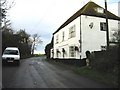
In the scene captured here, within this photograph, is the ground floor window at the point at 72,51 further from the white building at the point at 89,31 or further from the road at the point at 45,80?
the road at the point at 45,80

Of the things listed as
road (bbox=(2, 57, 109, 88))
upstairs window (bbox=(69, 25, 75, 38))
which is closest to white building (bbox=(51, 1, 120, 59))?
upstairs window (bbox=(69, 25, 75, 38))

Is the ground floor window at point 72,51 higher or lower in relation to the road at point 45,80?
higher

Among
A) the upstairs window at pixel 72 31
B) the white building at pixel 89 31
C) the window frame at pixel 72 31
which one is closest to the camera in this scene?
the white building at pixel 89 31

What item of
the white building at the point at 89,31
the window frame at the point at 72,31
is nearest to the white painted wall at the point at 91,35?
the white building at the point at 89,31

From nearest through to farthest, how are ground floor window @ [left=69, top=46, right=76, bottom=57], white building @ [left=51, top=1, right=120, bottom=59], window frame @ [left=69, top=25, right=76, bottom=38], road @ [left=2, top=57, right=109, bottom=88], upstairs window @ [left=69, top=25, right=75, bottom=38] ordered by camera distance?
road @ [left=2, top=57, right=109, bottom=88]
white building @ [left=51, top=1, right=120, bottom=59]
ground floor window @ [left=69, top=46, right=76, bottom=57]
window frame @ [left=69, top=25, right=76, bottom=38]
upstairs window @ [left=69, top=25, right=75, bottom=38]

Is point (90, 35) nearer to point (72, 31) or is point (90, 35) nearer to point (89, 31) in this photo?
point (89, 31)

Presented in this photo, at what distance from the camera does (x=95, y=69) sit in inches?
828

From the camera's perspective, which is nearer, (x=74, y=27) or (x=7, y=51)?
(x=7, y=51)

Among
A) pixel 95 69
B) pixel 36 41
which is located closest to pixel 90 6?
pixel 95 69

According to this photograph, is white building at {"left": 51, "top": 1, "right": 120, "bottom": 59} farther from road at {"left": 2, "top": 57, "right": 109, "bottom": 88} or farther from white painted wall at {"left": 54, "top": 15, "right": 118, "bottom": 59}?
road at {"left": 2, "top": 57, "right": 109, "bottom": 88}

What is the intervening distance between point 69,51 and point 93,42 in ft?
17.9

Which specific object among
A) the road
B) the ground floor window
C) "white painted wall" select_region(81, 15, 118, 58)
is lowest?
the road

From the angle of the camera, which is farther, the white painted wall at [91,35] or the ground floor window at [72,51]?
the ground floor window at [72,51]

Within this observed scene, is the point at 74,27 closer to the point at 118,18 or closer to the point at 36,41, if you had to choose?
the point at 118,18
